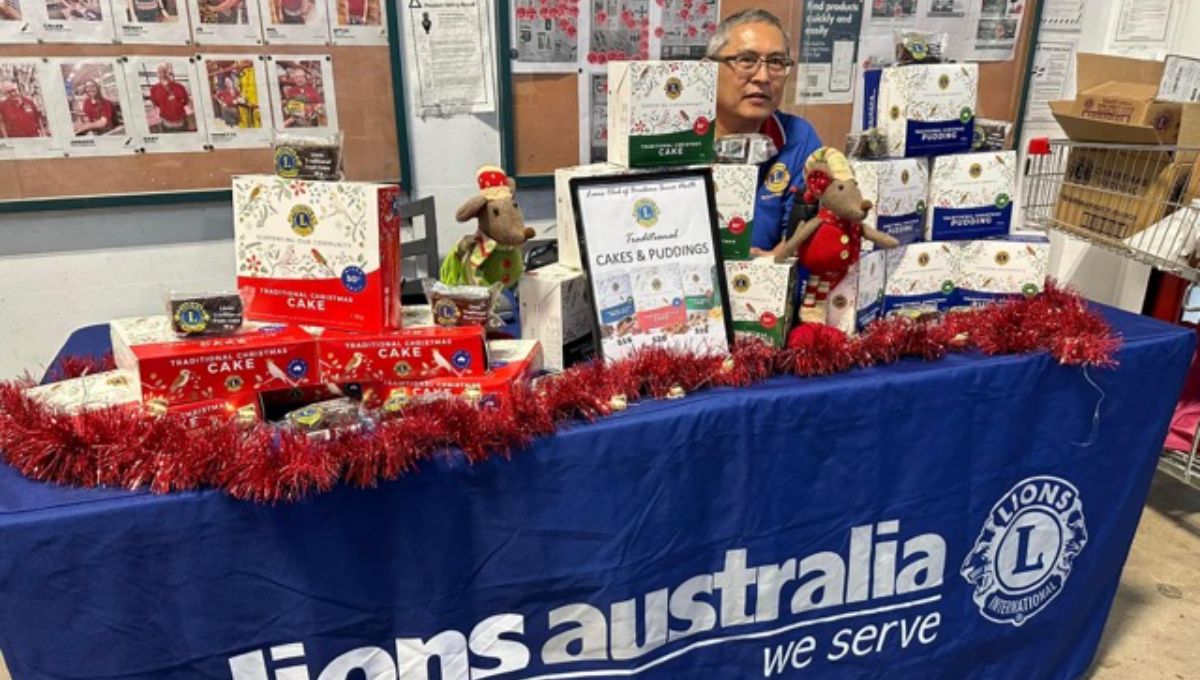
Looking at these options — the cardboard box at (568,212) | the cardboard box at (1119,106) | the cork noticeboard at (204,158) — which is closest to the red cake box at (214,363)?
the cardboard box at (568,212)

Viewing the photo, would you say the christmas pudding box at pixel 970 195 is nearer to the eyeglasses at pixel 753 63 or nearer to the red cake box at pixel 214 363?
the eyeglasses at pixel 753 63

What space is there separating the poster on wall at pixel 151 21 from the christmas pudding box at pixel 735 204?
153cm

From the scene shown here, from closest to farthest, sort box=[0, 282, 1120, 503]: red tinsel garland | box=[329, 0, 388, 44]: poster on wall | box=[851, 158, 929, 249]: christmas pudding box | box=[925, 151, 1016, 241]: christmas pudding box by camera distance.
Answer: box=[0, 282, 1120, 503]: red tinsel garland, box=[851, 158, 929, 249]: christmas pudding box, box=[925, 151, 1016, 241]: christmas pudding box, box=[329, 0, 388, 44]: poster on wall

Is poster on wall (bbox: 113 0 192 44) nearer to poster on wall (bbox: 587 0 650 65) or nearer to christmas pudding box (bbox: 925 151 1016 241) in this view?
poster on wall (bbox: 587 0 650 65)

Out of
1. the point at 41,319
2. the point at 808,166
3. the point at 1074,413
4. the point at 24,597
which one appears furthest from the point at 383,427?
the point at 41,319

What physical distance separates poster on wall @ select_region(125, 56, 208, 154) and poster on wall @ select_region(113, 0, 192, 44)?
0.05m

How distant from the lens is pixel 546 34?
2256 mm

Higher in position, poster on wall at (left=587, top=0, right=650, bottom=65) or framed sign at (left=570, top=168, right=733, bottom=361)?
poster on wall at (left=587, top=0, right=650, bottom=65)

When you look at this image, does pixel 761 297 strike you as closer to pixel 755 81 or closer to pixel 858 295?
pixel 858 295

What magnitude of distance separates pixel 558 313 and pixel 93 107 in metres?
1.53

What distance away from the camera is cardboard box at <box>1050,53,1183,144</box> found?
1846 millimetres

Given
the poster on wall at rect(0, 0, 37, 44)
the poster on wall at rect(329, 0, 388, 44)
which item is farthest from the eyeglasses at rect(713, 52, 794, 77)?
the poster on wall at rect(0, 0, 37, 44)

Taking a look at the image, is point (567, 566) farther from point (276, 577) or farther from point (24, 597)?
point (24, 597)

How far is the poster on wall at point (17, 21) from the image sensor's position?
185 cm
